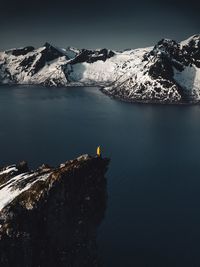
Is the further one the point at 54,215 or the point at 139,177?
the point at 139,177

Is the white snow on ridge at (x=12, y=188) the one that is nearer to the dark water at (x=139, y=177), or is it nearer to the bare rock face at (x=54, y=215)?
the bare rock face at (x=54, y=215)

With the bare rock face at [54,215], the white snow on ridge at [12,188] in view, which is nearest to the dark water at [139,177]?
the bare rock face at [54,215]

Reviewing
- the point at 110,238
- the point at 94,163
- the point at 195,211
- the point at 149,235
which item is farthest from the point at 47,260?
the point at 195,211

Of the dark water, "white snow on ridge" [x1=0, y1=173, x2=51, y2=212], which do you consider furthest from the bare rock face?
the dark water

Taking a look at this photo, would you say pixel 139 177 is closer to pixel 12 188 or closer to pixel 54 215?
pixel 12 188

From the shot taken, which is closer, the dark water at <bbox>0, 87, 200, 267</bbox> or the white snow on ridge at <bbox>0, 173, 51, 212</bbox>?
the white snow on ridge at <bbox>0, 173, 51, 212</bbox>

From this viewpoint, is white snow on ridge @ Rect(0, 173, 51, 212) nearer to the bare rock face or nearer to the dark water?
the bare rock face

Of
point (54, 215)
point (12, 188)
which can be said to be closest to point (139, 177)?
point (12, 188)
